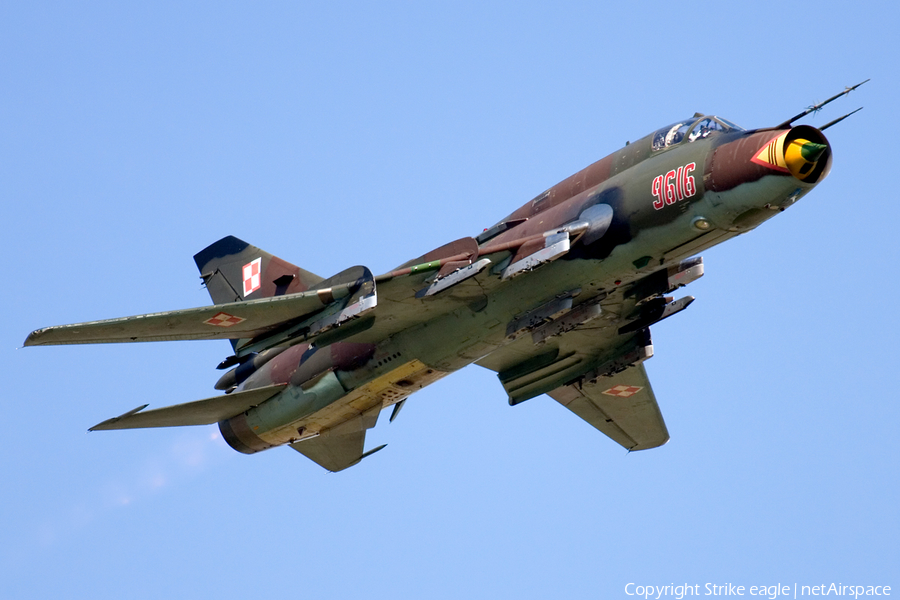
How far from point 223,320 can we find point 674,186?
28.3ft

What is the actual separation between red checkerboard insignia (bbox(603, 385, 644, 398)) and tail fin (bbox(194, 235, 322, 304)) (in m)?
8.03

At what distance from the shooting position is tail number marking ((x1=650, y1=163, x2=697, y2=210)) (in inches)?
792

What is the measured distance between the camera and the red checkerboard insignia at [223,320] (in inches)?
860

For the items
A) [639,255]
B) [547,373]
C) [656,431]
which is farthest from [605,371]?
[639,255]

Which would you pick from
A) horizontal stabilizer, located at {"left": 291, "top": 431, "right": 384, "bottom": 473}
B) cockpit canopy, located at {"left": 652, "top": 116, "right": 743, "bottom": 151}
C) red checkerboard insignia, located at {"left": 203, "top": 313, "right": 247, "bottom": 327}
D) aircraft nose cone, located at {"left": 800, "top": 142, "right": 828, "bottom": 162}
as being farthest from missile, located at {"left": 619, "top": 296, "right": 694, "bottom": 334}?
red checkerboard insignia, located at {"left": 203, "top": 313, "right": 247, "bottom": 327}

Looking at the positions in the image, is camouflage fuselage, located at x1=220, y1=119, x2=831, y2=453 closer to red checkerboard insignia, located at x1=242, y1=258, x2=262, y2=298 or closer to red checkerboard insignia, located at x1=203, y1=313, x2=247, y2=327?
red checkerboard insignia, located at x1=242, y1=258, x2=262, y2=298

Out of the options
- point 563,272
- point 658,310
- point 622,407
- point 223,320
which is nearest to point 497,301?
point 563,272

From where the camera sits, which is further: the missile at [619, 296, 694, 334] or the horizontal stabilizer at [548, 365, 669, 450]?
the horizontal stabilizer at [548, 365, 669, 450]

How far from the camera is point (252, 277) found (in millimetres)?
26562

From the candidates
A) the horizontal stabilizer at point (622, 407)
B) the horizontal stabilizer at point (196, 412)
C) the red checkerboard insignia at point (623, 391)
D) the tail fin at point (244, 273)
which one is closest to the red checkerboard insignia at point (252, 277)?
the tail fin at point (244, 273)

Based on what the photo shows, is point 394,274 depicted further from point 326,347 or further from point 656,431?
point 656,431

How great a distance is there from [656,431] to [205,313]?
12637mm

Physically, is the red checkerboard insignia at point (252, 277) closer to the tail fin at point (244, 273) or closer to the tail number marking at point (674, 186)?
the tail fin at point (244, 273)

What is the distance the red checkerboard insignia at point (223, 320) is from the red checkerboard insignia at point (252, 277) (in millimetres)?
4253
